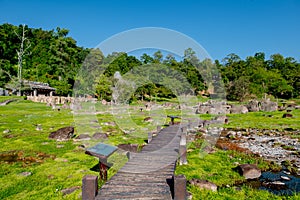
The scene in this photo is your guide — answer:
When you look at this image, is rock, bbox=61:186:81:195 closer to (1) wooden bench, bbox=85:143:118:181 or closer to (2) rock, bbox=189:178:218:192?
(1) wooden bench, bbox=85:143:118:181

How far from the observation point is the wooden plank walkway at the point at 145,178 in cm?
663

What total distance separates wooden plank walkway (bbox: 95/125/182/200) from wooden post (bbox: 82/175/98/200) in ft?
1.69

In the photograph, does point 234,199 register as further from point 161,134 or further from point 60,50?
point 60,50

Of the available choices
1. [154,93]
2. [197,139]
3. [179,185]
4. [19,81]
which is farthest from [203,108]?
[19,81]

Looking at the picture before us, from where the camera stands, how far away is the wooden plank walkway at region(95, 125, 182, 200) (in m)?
6.63

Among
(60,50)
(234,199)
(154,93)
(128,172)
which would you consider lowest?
(234,199)

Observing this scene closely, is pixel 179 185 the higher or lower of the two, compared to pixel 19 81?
lower

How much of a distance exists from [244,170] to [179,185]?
452 centimetres

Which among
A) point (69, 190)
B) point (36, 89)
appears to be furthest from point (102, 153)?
point (36, 89)

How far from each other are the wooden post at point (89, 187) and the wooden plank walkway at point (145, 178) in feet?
1.69

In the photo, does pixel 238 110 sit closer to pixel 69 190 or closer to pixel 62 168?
pixel 62 168

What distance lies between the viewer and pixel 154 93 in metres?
42.8

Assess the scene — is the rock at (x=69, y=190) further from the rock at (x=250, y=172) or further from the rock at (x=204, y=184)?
the rock at (x=250, y=172)

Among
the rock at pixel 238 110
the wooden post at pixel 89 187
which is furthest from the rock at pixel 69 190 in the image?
the rock at pixel 238 110
